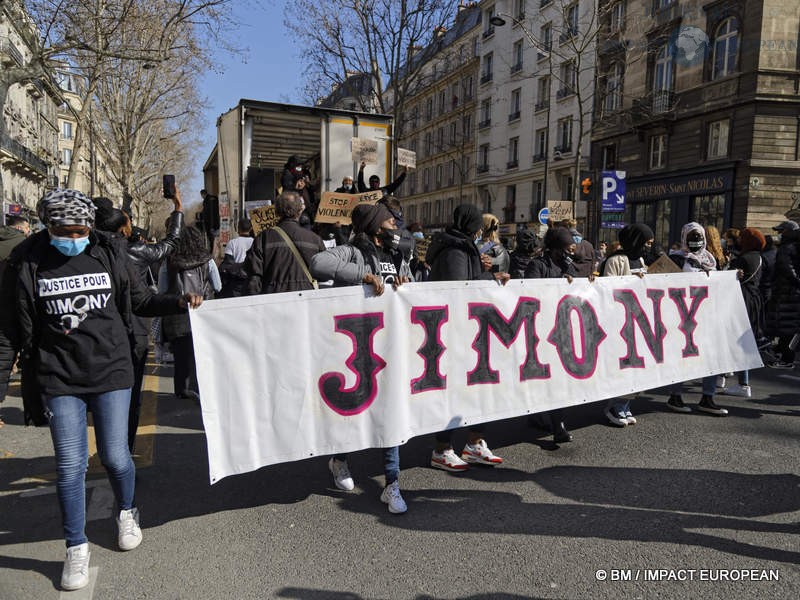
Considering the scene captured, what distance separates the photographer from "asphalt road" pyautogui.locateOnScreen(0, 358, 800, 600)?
2836mm

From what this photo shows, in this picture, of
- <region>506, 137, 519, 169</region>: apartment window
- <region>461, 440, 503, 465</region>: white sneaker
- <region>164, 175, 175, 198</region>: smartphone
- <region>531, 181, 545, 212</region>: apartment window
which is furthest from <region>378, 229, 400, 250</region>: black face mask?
<region>506, 137, 519, 169</region>: apartment window

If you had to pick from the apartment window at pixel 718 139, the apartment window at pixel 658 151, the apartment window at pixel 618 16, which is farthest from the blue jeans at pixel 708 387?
the apartment window at pixel 618 16

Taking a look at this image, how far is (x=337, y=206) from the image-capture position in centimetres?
766

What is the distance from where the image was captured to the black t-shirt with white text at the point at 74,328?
2.79 m

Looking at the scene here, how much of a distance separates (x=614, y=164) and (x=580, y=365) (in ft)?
92.2

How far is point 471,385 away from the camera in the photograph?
13.4 ft

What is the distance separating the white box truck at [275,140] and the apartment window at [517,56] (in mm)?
32730

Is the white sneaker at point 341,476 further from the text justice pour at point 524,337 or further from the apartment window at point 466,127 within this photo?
the apartment window at point 466,127

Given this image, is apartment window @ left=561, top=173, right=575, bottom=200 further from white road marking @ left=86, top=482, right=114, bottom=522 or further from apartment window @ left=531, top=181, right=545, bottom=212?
white road marking @ left=86, top=482, right=114, bottom=522

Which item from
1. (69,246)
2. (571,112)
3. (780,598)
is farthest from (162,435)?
(571,112)

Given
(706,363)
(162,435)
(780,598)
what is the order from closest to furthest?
(780,598), (162,435), (706,363)

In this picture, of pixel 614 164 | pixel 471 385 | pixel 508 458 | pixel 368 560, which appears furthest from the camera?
pixel 614 164

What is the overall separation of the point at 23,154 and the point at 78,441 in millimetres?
48631

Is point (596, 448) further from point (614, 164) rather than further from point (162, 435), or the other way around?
point (614, 164)
